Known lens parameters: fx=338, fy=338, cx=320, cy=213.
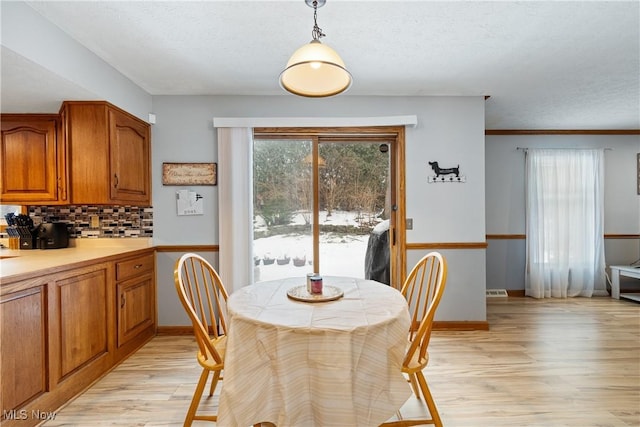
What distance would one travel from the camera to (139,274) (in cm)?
303

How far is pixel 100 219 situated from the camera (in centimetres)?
326

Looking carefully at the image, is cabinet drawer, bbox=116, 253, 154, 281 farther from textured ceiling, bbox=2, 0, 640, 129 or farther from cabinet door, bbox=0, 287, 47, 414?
textured ceiling, bbox=2, 0, 640, 129

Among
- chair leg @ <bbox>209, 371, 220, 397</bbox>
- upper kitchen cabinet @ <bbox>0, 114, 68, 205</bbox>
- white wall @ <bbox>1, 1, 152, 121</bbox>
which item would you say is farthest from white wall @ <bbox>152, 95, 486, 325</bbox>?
chair leg @ <bbox>209, 371, 220, 397</bbox>

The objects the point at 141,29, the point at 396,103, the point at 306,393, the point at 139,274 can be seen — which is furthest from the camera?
the point at 396,103

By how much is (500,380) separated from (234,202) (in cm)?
264

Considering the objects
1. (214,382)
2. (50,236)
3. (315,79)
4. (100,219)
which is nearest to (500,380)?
(214,382)

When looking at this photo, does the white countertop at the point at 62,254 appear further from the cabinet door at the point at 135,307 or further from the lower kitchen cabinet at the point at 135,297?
the cabinet door at the point at 135,307

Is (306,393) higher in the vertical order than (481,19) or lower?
lower

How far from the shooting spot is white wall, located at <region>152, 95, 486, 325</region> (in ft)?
11.0

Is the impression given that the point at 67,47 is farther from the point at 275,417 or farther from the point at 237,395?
the point at 275,417

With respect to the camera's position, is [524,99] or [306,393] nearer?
[306,393]

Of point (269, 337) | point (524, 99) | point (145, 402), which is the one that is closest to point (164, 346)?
point (145, 402)

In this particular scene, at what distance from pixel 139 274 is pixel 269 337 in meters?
2.14

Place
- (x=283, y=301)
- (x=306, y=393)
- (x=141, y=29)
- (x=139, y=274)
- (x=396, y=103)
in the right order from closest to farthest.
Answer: (x=306, y=393) < (x=283, y=301) < (x=141, y=29) < (x=139, y=274) < (x=396, y=103)
